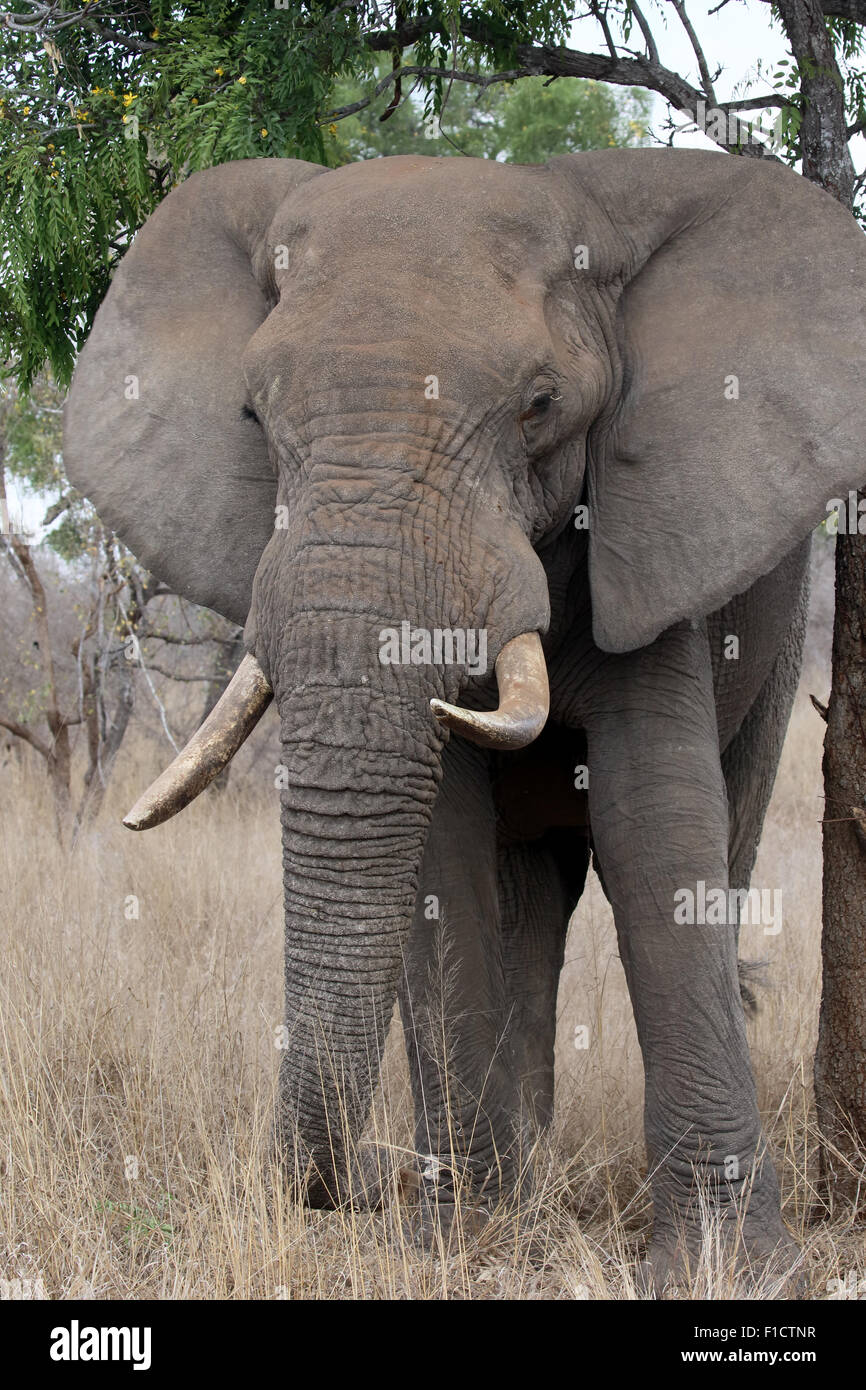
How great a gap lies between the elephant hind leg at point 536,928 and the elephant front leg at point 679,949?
3.48 ft

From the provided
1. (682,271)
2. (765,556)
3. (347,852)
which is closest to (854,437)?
(765,556)

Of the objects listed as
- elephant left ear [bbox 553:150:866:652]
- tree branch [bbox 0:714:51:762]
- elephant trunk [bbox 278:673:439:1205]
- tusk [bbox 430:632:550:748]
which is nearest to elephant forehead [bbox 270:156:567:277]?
elephant left ear [bbox 553:150:866:652]

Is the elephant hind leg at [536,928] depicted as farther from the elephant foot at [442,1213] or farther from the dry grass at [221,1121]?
the elephant foot at [442,1213]

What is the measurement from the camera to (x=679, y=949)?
4.22 meters

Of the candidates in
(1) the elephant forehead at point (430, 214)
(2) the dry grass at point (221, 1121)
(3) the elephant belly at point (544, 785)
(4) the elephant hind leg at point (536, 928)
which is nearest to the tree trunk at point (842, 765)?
(2) the dry grass at point (221, 1121)

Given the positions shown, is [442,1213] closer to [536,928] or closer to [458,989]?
[458,989]

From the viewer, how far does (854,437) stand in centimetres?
410

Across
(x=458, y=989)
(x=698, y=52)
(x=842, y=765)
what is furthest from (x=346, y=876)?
(x=698, y=52)

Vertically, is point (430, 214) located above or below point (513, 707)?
above

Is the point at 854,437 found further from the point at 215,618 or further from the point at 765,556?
the point at 215,618

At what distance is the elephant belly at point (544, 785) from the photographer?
15.9 feet

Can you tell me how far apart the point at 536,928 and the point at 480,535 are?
237cm

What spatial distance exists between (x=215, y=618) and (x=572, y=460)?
7.42m

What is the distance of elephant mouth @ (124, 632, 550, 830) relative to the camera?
10.5 ft
